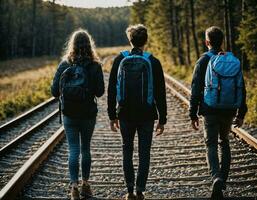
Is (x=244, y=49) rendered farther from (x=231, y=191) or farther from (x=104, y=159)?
(x=231, y=191)

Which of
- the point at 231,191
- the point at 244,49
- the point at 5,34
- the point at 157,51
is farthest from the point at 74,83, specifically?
the point at 5,34

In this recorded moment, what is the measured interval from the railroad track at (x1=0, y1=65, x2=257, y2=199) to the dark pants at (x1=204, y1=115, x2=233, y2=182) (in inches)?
14.2

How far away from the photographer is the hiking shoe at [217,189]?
18.0 feet

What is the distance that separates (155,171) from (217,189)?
6.08 feet

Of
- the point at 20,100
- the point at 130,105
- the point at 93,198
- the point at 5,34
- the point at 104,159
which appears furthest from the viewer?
the point at 5,34

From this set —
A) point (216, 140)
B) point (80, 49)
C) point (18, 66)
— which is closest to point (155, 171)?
point (216, 140)

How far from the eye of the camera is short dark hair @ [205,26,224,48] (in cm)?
543

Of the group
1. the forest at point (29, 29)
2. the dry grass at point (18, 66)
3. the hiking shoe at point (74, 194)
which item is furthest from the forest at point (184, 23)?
the forest at point (29, 29)

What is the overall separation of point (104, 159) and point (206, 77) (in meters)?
3.26

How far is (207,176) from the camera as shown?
6.70 meters

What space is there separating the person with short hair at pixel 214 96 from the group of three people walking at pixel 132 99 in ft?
0.04

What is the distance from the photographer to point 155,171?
23.8ft

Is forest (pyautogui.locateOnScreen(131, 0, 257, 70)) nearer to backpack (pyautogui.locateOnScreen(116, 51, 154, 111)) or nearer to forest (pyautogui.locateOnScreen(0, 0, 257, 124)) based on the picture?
forest (pyautogui.locateOnScreen(0, 0, 257, 124))

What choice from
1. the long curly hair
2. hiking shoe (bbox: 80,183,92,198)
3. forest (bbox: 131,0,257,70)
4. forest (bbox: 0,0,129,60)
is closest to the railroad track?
hiking shoe (bbox: 80,183,92,198)
